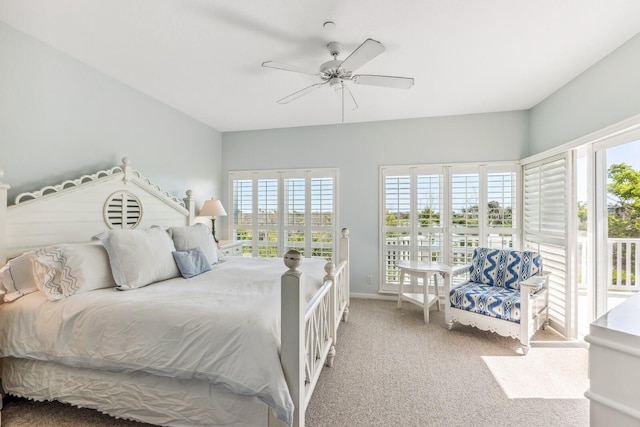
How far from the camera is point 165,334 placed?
1.54 meters

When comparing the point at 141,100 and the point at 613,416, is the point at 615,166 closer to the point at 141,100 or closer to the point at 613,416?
the point at 613,416

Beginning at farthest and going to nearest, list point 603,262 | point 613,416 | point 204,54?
point 603,262 < point 204,54 < point 613,416

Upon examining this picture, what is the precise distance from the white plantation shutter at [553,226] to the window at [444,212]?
326 mm

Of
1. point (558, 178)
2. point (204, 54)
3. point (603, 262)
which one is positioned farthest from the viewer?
point (558, 178)

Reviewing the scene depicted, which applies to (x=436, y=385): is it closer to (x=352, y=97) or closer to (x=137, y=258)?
(x=137, y=258)

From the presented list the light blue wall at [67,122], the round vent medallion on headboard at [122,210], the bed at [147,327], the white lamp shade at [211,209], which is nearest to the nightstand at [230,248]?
→ the white lamp shade at [211,209]

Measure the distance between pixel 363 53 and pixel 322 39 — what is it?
16.7 inches

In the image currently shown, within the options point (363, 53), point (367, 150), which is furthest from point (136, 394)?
point (367, 150)

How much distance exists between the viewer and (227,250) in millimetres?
4012

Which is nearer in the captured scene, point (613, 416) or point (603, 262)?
point (613, 416)

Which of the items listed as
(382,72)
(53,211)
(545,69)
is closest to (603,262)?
(545,69)

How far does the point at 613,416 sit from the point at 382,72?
9.11 feet

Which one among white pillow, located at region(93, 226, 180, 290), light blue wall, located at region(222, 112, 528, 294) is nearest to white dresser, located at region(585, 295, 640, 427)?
white pillow, located at region(93, 226, 180, 290)

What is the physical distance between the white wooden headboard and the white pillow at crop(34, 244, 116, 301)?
34cm
